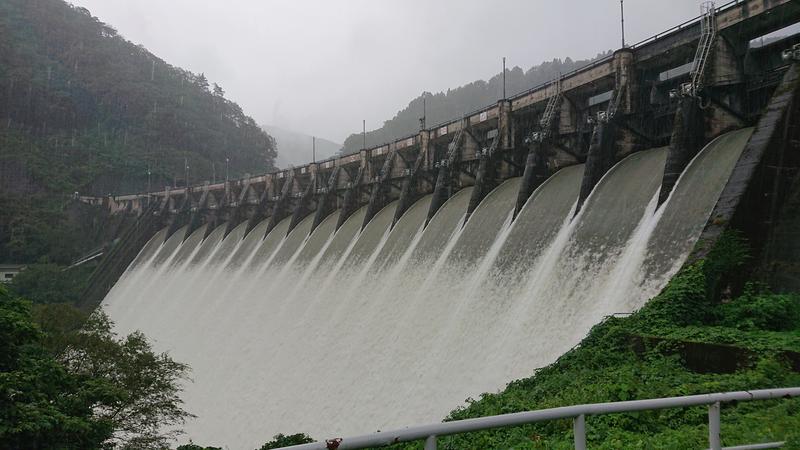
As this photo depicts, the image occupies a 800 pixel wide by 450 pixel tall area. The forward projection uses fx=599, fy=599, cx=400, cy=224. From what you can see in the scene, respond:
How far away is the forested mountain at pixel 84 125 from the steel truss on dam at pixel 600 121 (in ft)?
123

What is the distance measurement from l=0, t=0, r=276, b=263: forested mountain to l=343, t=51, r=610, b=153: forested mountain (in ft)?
59.6

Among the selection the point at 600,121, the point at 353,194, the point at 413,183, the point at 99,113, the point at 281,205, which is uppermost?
the point at 99,113

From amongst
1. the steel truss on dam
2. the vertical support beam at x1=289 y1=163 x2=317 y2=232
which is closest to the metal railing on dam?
the steel truss on dam

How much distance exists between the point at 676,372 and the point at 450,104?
8121 centimetres

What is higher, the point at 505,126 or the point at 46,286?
the point at 505,126

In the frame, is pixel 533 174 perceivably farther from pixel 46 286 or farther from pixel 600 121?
pixel 46 286

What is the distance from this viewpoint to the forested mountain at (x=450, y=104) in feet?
263

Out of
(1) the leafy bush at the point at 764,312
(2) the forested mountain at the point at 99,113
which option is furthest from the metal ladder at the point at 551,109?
(2) the forested mountain at the point at 99,113

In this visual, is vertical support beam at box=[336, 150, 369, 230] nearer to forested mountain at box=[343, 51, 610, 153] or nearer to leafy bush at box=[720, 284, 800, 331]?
leafy bush at box=[720, 284, 800, 331]

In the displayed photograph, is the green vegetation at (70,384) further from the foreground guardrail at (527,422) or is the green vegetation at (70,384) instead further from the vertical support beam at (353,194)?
the vertical support beam at (353,194)

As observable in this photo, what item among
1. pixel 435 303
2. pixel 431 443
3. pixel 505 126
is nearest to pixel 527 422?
pixel 431 443

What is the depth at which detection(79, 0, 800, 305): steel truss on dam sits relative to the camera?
14.0m

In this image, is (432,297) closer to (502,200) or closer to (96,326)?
(502,200)

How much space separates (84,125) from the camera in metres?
76.5
